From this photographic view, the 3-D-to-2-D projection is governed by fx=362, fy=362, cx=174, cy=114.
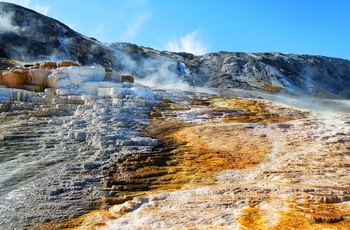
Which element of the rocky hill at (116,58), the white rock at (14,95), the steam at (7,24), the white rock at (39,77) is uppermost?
the steam at (7,24)

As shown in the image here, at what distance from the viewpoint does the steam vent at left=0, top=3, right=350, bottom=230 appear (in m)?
6.38

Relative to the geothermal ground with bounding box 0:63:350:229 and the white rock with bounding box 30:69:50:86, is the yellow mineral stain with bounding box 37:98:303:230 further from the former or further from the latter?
the white rock with bounding box 30:69:50:86

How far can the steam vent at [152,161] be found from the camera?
20.9ft

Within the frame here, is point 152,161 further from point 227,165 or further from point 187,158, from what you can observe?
point 227,165

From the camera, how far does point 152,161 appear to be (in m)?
9.70

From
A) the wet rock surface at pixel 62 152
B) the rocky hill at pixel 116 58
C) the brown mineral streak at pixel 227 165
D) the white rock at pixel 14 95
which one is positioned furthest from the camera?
the rocky hill at pixel 116 58

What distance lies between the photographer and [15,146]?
34.1 ft

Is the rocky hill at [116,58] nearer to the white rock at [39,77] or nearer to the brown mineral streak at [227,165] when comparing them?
the white rock at [39,77]

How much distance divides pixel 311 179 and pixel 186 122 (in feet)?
22.9

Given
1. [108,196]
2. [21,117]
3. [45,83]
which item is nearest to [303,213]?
[108,196]

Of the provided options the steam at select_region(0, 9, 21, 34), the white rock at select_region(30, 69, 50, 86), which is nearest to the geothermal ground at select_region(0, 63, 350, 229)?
the white rock at select_region(30, 69, 50, 86)

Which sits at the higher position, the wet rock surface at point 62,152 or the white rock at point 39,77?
the white rock at point 39,77

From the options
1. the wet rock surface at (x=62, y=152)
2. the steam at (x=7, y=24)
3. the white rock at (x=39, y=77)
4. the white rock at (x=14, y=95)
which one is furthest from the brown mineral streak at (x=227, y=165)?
the steam at (x=7, y=24)

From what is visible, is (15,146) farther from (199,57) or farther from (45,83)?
(199,57)
